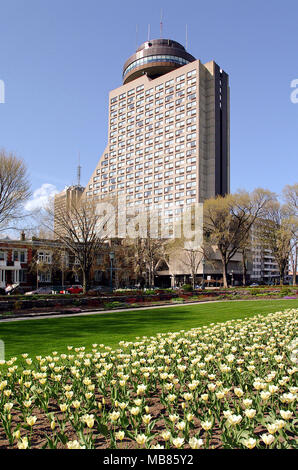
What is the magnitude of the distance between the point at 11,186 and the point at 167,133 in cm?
7752

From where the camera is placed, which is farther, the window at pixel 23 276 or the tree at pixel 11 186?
the window at pixel 23 276

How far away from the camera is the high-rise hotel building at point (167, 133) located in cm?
9081

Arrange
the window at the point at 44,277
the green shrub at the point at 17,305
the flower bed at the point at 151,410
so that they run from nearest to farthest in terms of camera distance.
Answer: the flower bed at the point at 151,410 < the green shrub at the point at 17,305 < the window at the point at 44,277

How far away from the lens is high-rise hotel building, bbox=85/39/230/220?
9081cm

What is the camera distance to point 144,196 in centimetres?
10138

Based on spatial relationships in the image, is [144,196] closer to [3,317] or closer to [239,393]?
[3,317]

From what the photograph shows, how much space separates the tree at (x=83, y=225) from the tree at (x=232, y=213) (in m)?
21.2

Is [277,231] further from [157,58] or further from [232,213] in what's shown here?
[157,58]

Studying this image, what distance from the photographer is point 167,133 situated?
321 ft

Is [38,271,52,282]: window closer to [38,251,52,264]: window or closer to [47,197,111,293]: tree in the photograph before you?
[38,251,52,264]: window

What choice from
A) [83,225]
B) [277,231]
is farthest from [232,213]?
[83,225]

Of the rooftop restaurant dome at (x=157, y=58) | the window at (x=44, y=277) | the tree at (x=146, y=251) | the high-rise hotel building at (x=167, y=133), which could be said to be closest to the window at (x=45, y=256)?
the window at (x=44, y=277)

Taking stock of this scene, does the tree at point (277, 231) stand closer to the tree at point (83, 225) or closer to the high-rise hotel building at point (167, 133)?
the tree at point (83, 225)

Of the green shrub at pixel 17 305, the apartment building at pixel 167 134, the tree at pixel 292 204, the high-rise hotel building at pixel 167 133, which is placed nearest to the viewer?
the green shrub at pixel 17 305
